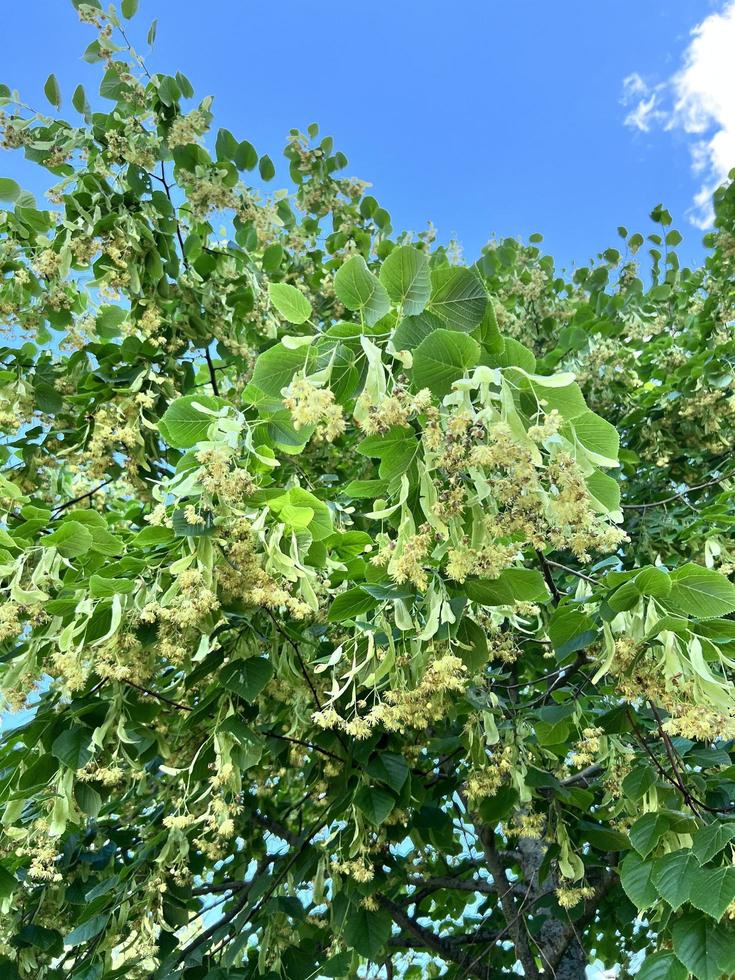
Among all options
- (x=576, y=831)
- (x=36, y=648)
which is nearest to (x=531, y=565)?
(x=576, y=831)

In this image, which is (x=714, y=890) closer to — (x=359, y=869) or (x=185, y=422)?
(x=359, y=869)

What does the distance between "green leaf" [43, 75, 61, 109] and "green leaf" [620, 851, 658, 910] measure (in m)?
3.43

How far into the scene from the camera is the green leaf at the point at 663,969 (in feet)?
5.34

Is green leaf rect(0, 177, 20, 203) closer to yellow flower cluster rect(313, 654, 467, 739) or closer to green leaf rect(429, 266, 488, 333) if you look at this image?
green leaf rect(429, 266, 488, 333)

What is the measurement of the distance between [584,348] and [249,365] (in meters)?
2.03

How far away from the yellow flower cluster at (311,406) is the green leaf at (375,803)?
46.0 inches

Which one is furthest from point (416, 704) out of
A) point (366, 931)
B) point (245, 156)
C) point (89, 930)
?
point (245, 156)

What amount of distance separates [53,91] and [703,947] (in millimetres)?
3657

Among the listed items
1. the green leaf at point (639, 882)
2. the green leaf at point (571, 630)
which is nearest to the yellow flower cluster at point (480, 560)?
the green leaf at point (571, 630)

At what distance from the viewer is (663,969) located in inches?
65.2

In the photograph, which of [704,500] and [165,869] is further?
[704,500]

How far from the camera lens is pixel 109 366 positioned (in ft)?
10.4

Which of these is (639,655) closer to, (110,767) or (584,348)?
(110,767)

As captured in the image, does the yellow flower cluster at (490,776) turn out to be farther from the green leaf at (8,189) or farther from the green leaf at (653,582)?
the green leaf at (8,189)
